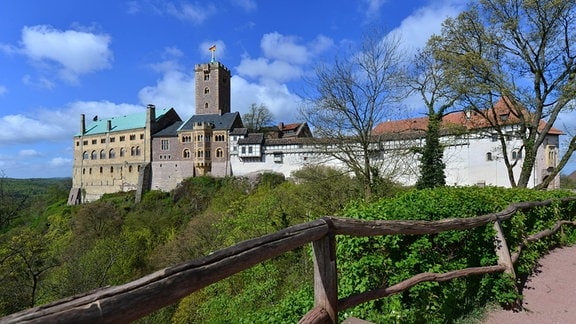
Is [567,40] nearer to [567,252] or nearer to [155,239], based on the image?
[567,252]

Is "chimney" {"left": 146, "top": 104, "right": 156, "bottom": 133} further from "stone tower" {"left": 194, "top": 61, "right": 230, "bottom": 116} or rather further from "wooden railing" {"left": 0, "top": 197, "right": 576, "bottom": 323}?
"wooden railing" {"left": 0, "top": 197, "right": 576, "bottom": 323}

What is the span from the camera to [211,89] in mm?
61844

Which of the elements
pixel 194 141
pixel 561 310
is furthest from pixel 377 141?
pixel 194 141

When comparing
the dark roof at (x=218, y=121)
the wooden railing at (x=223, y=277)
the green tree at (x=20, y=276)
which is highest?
the dark roof at (x=218, y=121)

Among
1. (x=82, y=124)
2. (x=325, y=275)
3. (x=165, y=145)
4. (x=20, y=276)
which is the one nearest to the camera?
(x=325, y=275)

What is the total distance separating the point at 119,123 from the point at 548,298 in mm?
70103

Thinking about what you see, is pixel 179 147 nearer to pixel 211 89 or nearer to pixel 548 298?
pixel 211 89

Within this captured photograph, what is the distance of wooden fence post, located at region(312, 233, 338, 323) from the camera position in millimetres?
2617

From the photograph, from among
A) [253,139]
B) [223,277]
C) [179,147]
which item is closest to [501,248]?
[223,277]

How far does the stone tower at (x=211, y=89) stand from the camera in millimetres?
61469

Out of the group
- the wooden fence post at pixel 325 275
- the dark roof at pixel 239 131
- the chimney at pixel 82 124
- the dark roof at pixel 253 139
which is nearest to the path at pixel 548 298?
the wooden fence post at pixel 325 275

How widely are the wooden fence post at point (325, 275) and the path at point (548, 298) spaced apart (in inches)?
113

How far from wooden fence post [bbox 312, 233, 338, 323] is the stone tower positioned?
5966 centimetres

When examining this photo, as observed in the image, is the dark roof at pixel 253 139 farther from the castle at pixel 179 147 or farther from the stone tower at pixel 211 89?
the stone tower at pixel 211 89
